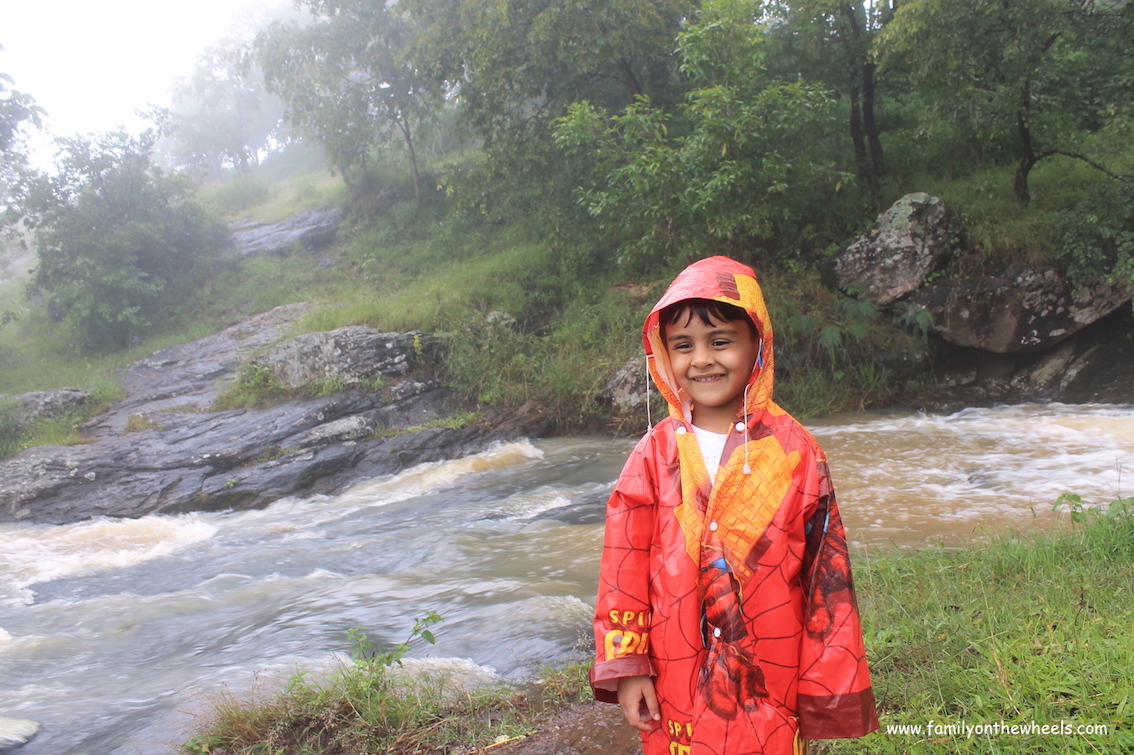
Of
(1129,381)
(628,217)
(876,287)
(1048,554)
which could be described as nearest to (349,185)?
(628,217)

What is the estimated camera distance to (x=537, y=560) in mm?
5457

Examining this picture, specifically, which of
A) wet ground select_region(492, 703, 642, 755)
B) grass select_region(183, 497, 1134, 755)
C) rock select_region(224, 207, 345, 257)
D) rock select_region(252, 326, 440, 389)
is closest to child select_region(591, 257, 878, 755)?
grass select_region(183, 497, 1134, 755)

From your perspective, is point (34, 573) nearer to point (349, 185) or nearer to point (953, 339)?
point (953, 339)

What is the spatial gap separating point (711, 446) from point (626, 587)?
16.0 inches

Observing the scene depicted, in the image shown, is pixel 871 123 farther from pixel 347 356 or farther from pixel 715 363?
pixel 715 363

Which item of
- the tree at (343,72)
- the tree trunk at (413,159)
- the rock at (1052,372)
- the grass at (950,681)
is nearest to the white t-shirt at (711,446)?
the grass at (950,681)

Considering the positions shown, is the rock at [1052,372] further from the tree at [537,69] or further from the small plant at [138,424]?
the small plant at [138,424]

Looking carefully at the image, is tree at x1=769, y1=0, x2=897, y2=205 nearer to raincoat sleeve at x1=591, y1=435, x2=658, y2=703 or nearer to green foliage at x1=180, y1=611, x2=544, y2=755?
green foliage at x1=180, y1=611, x2=544, y2=755

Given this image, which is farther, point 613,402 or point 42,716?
point 613,402

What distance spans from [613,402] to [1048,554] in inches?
266

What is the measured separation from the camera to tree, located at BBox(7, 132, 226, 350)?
617 inches

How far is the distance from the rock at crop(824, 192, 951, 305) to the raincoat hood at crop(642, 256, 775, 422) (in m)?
8.84

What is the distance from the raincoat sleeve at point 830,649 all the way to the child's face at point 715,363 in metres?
0.30

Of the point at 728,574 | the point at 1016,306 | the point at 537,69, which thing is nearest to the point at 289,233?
the point at 537,69
